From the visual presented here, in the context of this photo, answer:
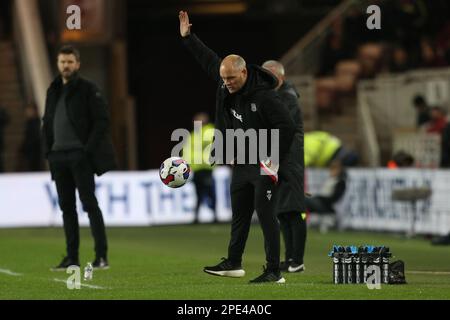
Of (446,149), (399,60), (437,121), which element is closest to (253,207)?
(446,149)

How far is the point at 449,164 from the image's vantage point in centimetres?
2302

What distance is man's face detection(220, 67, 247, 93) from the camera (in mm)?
13227

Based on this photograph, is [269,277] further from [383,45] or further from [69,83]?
[383,45]

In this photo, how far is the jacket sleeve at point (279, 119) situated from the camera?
43.9 ft

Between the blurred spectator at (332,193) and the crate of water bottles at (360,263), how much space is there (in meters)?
10.2

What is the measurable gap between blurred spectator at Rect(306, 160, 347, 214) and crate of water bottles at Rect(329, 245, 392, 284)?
10225 mm

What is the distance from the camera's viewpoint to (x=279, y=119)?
43.9ft

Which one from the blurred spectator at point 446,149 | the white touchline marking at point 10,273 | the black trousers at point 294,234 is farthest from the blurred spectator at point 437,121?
Result: the white touchline marking at point 10,273

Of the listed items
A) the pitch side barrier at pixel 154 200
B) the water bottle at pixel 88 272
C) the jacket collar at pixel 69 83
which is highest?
the jacket collar at pixel 69 83

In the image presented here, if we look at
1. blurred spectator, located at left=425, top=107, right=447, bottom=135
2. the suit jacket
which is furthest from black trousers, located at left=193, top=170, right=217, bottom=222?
the suit jacket

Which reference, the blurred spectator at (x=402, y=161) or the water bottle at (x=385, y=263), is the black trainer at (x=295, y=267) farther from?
the blurred spectator at (x=402, y=161)

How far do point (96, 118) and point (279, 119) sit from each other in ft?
9.19
